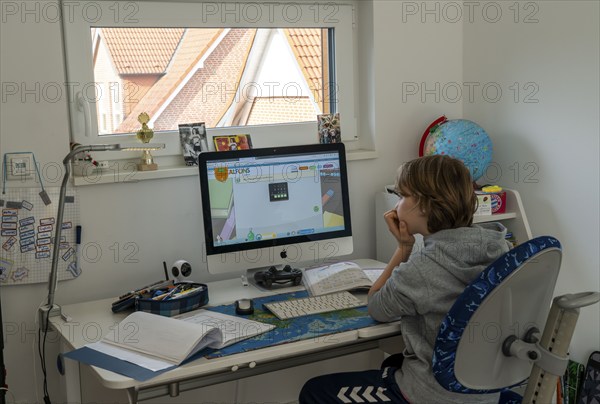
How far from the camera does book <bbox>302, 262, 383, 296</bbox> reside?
2.38 m

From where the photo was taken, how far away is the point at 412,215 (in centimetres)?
198

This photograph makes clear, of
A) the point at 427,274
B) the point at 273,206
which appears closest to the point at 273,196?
the point at 273,206

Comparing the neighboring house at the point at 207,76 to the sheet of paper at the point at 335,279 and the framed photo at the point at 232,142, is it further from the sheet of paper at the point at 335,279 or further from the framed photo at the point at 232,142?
the sheet of paper at the point at 335,279

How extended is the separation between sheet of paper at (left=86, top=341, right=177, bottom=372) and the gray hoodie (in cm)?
62

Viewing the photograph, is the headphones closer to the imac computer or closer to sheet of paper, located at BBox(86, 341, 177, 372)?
the imac computer

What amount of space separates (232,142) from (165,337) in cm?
100

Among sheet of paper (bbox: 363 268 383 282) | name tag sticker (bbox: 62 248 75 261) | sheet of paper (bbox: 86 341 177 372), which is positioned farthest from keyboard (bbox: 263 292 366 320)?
name tag sticker (bbox: 62 248 75 261)

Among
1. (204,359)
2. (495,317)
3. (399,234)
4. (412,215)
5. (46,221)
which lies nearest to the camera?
(495,317)

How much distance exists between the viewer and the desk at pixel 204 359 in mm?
1805

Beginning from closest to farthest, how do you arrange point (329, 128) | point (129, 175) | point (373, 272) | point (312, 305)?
point (312, 305), point (129, 175), point (373, 272), point (329, 128)

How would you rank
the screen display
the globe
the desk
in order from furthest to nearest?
the globe, the screen display, the desk

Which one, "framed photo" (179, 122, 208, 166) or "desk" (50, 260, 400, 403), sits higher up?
"framed photo" (179, 122, 208, 166)

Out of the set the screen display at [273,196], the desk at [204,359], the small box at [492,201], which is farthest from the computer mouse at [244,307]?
the small box at [492,201]

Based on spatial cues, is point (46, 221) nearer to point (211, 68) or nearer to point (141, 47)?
point (141, 47)
